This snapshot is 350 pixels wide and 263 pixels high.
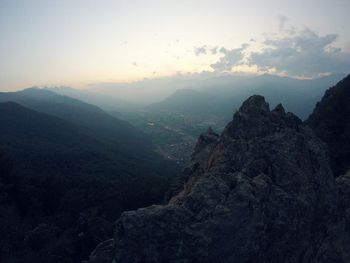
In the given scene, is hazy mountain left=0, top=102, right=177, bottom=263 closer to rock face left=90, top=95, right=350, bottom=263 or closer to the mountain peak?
rock face left=90, top=95, right=350, bottom=263

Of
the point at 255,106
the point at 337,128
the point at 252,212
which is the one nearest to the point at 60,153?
the point at 337,128

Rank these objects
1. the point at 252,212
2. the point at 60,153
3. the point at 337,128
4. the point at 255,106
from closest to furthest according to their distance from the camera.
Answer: the point at 252,212
the point at 255,106
the point at 337,128
the point at 60,153

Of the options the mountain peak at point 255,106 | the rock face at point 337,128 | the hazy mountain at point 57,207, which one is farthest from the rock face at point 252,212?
the rock face at point 337,128

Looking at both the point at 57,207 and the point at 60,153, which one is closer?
the point at 57,207

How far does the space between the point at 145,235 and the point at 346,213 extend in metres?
17.7

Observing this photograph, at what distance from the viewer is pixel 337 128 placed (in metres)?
69.5

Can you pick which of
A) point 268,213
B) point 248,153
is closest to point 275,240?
point 268,213

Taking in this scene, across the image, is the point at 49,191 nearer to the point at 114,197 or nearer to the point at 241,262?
the point at 114,197

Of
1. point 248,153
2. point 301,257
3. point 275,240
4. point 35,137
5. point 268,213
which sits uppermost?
point 248,153

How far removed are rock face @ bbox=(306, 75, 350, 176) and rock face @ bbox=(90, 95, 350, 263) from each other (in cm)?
2261

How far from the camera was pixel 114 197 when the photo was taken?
6175 centimetres

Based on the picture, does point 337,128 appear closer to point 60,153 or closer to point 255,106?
point 255,106

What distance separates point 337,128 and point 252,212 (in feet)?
168

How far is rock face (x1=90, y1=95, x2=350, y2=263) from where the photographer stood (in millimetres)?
22641
